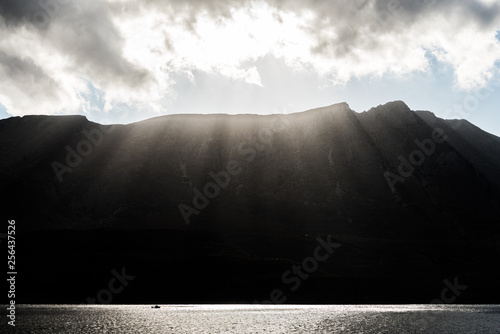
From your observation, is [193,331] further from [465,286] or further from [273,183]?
[273,183]

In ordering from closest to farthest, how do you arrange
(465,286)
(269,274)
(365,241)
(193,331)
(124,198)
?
(193,331) < (269,274) < (465,286) < (365,241) < (124,198)

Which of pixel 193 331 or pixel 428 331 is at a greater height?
pixel 193 331

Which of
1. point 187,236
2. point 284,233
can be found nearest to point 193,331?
point 187,236

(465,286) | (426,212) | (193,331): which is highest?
(426,212)

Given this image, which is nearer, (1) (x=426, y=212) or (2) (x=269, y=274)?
(2) (x=269, y=274)

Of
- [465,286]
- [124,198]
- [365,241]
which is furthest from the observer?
[124,198]

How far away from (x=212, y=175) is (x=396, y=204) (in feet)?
247

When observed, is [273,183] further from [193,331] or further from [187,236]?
[193,331]

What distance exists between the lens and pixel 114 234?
143250 mm

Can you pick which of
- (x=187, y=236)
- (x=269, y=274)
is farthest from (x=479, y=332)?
(x=187, y=236)

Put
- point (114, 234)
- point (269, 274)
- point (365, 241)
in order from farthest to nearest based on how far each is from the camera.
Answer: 1. point (365, 241)
2. point (114, 234)
3. point (269, 274)

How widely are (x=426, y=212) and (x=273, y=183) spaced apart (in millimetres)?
62371

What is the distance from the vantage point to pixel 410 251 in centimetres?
16350

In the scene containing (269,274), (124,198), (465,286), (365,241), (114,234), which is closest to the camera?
(269,274)
